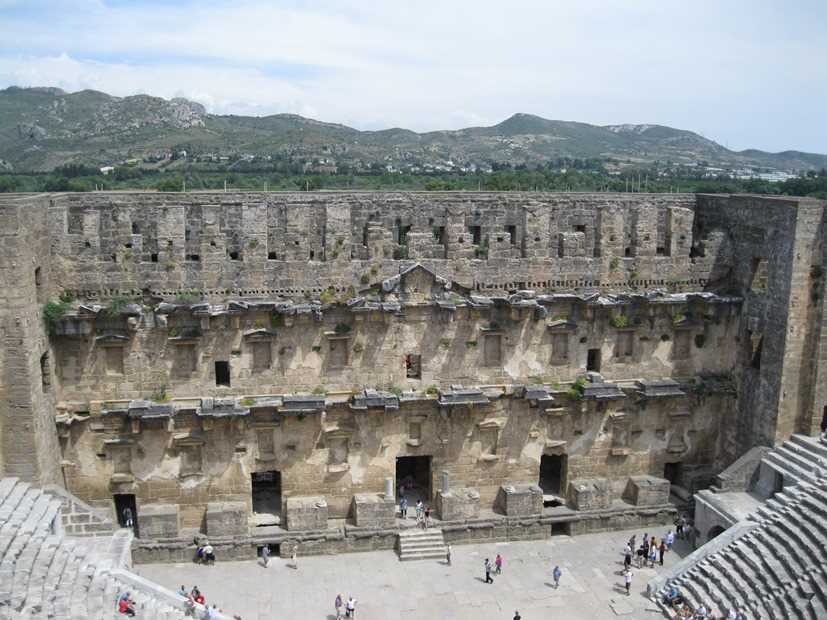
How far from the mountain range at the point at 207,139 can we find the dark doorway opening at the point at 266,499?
5767 cm

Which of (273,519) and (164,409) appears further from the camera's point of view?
(273,519)

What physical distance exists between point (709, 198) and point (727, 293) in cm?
326

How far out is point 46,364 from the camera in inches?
746

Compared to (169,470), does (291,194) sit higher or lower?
higher

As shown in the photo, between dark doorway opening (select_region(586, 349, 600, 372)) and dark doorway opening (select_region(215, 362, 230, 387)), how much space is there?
405 inches

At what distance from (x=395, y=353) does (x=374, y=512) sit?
14.3 ft

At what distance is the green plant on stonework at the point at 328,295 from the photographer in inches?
808

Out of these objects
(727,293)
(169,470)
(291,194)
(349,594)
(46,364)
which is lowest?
(349,594)

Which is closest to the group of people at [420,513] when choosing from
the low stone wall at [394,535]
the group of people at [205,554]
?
the low stone wall at [394,535]

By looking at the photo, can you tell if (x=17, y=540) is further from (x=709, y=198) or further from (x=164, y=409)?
(x=709, y=198)

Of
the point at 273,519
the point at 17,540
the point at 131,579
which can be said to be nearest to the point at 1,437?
the point at 17,540

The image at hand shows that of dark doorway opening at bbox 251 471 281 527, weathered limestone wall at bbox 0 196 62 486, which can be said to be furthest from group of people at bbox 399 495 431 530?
weathered limestone wall at bbox 0 196 62 486

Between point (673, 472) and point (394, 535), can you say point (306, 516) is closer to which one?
point (394, 535)

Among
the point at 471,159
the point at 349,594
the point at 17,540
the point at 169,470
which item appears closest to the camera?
the point at 17,540
